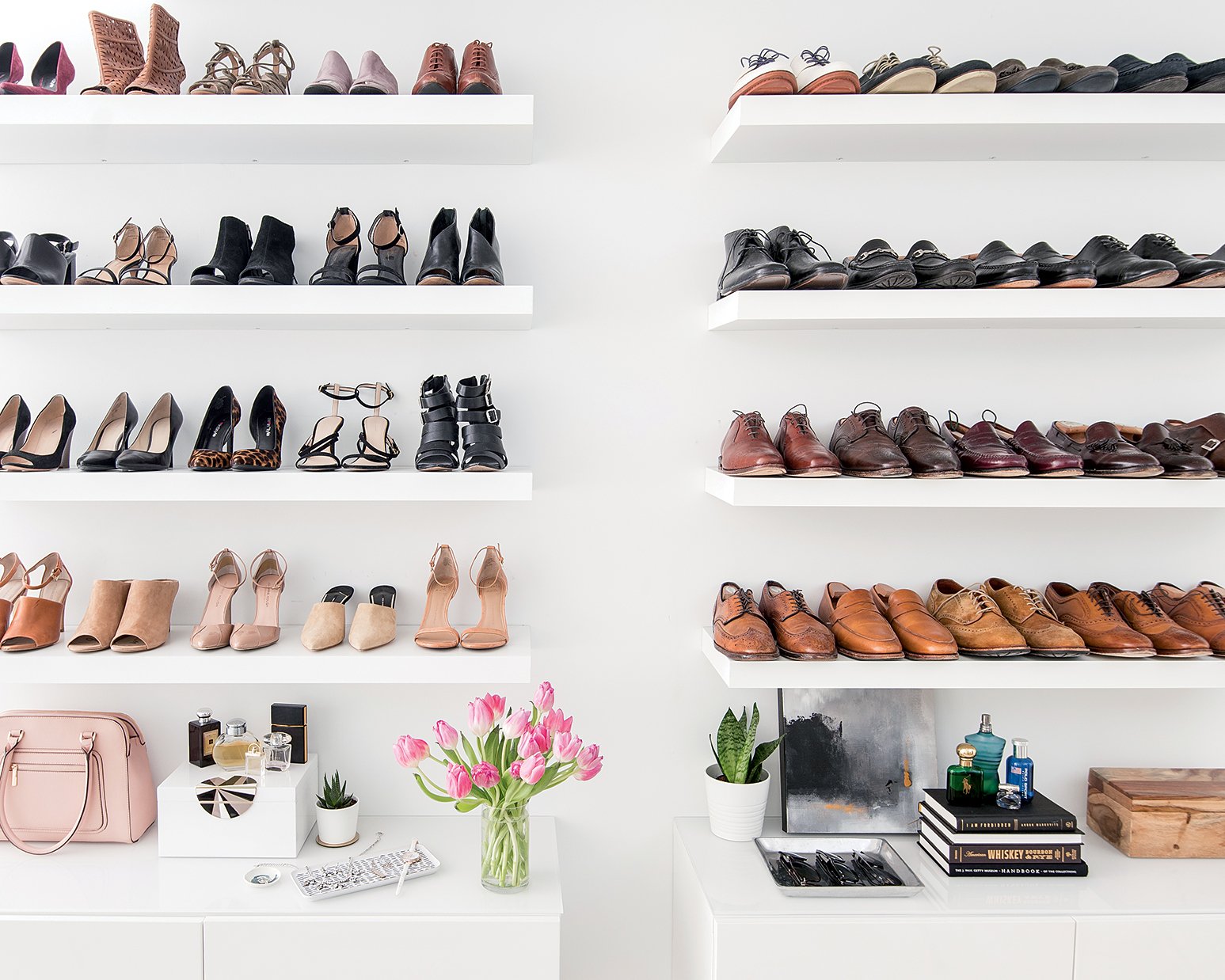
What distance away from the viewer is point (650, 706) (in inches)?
80.8

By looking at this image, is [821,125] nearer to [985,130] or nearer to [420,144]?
[985,130]

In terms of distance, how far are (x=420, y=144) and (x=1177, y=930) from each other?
224cm

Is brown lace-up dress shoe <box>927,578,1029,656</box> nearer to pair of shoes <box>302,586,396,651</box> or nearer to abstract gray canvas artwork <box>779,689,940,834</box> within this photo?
abstract gray canvas artwork <box>779,689,940,834</box>

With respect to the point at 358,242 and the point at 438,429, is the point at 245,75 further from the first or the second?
the point at 438,429

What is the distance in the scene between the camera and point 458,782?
1.63 metres

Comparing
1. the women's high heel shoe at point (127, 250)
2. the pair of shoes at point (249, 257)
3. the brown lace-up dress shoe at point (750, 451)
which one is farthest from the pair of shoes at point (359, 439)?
the brown lace-up dress shoe at point (750, 451)

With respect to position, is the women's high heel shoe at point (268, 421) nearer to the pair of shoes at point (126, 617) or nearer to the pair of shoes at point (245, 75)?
the pair of shoes at point (126, 617)

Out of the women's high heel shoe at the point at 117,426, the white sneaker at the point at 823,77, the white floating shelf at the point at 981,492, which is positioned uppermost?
the white sneaker at the point at 823,77

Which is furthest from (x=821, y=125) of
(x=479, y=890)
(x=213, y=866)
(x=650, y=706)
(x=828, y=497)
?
(x=213, y=866)

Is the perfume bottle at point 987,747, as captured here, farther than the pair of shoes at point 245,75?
Yes

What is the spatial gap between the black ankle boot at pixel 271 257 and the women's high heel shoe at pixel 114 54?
39cm

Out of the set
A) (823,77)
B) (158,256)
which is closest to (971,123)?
(823,77)

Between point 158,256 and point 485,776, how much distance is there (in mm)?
1378

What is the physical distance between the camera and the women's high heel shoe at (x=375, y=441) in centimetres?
181
